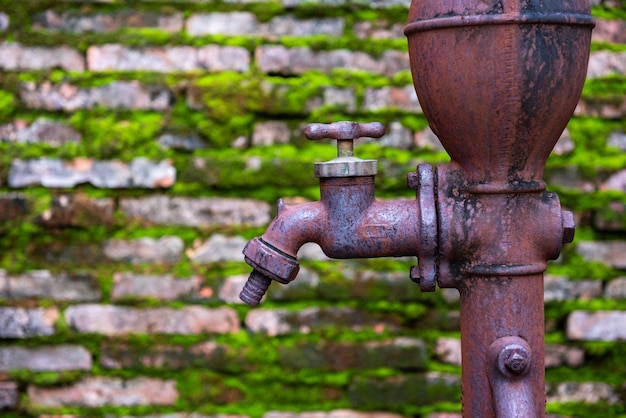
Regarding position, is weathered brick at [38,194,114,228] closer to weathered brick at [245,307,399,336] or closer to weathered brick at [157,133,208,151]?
weathered brick at [157,133,208,151]

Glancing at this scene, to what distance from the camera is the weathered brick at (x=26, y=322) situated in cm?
123

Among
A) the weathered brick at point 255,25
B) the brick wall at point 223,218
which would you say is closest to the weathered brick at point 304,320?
the brick wall at point 223,218

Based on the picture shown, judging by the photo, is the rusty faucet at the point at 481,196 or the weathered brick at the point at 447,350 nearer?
the rusty faucet at the point at 481,196

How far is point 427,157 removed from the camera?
4.14ft

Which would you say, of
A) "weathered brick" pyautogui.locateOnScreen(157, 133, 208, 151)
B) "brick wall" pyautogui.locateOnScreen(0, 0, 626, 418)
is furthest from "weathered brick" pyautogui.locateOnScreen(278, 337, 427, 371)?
"weathered brick" pyautogui.locateOnScreen(157, 133, 208, 151)

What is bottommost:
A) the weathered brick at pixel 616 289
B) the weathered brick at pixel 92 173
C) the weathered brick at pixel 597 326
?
the weathered brick at pixel 597 326

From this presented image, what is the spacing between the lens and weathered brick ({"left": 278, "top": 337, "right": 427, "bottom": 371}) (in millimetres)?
1251

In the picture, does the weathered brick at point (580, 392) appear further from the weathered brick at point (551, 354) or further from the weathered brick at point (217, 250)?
the weathered brick at point (217, 250)

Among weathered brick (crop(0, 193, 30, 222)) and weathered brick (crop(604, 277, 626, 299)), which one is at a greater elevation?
weathered brick (crop(0, 193, 30, 222))

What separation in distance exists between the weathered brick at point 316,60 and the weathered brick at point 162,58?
5cm

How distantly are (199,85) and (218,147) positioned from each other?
12 centimetres

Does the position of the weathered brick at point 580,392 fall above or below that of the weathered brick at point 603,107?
below

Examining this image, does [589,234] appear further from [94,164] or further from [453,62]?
[94,164]

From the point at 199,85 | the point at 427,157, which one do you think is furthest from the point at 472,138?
the point at 199,85
